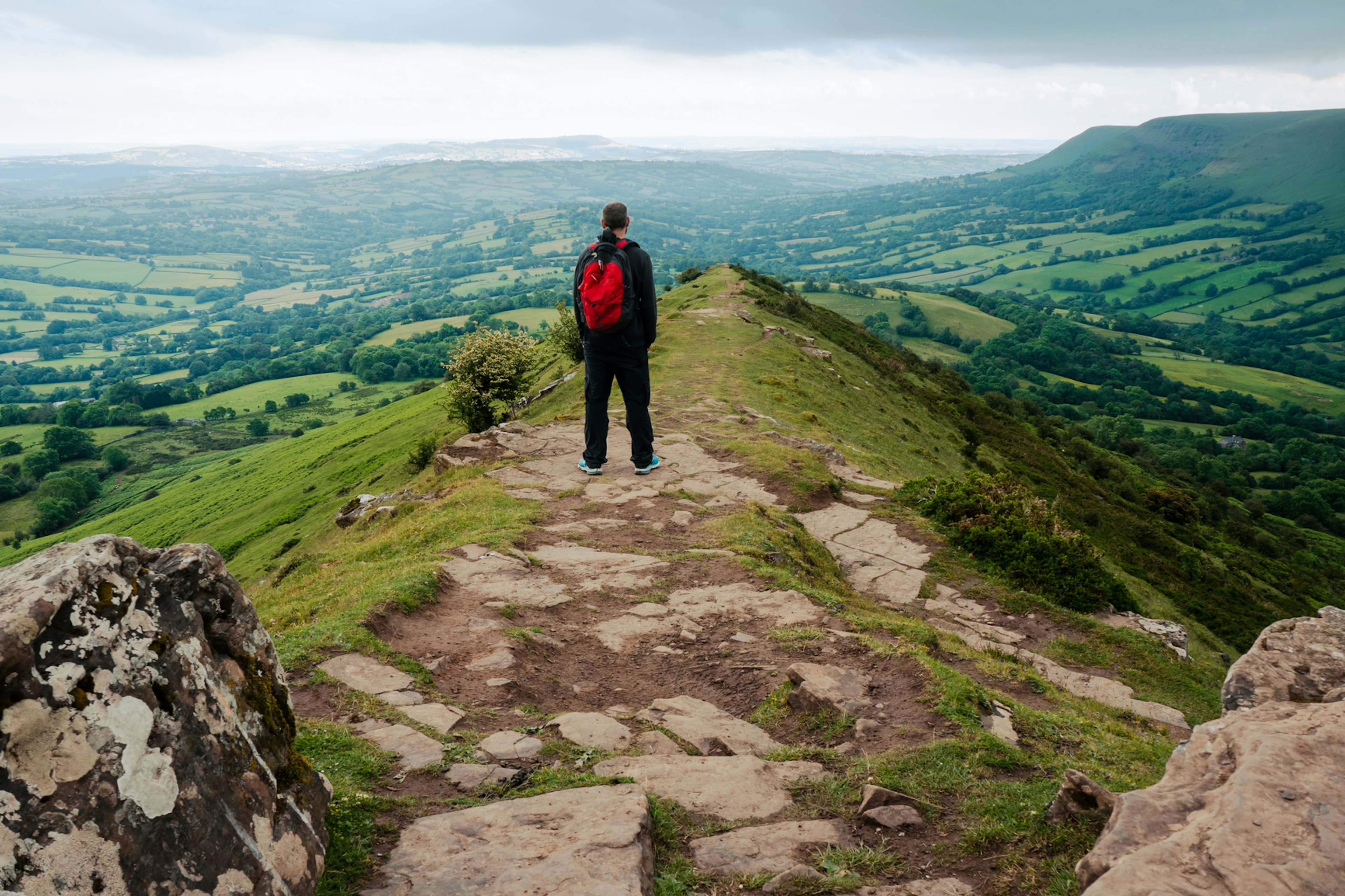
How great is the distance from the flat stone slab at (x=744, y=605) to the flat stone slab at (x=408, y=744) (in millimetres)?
4544

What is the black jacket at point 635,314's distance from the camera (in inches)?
539

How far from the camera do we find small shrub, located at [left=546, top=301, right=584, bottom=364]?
40.2 metres

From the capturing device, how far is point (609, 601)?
11.0m

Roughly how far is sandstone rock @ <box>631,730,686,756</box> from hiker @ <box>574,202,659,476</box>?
826 centimetres

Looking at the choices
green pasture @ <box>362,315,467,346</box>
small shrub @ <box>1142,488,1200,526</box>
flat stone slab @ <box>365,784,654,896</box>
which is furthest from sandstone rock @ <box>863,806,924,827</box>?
green pasture @ <box>362,315,467,346</box>

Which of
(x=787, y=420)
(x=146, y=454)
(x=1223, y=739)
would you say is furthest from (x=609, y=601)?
(x=146, y=454)

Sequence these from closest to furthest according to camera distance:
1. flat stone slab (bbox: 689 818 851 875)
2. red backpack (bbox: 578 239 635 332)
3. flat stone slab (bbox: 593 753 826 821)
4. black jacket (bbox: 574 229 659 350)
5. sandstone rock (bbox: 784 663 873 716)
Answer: flat stone slab (bbox: 689 818 851 875)
flat stone slab (bbox: 593 753 826 821)
sandstone rock (bbox: 784 663 873 716)
red backpack (bbox: 578 239 635 332)
black jacket (bbox: 574 229 659 350)

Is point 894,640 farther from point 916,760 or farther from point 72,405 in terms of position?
point 72,405

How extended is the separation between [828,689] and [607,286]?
8.47 m

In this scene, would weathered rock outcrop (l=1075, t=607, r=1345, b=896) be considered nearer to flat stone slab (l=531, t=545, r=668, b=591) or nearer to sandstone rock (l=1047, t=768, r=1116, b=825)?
sandstone rock (l=1047, t=768, r=1116, b=825)

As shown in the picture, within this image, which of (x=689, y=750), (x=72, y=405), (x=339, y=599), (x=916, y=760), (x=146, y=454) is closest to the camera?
(x=916, y=760)

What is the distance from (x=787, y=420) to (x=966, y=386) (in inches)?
2235

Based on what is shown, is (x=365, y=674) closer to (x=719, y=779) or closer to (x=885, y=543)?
(x=719, y=779)

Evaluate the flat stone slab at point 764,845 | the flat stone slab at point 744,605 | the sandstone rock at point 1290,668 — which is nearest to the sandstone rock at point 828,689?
the flat stone slab at point 744,605
